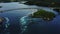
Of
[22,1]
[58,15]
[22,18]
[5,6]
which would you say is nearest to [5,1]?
[5,6]

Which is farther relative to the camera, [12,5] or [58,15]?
[12,5]

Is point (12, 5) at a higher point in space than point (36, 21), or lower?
higher

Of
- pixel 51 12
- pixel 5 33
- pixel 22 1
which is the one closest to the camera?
pixel 5 33

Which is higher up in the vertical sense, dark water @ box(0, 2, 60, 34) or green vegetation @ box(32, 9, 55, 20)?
green vegetation @ box(32, 9, 55, 20)

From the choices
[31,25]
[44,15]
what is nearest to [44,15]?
[44,15]

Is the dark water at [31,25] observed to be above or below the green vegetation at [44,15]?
below

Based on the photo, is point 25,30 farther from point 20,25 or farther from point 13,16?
point 13,16

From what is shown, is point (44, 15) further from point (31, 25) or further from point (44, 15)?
point (31, 25)
